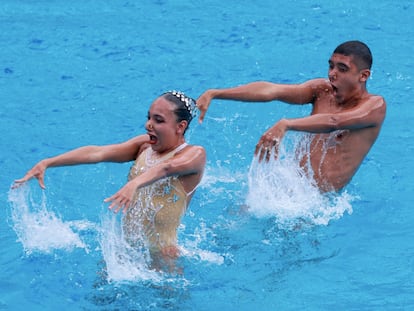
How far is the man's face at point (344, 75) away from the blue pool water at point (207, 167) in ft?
1.75

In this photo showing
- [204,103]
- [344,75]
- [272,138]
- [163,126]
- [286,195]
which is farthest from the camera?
[286,195]

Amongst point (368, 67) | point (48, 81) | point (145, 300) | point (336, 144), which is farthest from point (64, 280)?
point (48, 81)

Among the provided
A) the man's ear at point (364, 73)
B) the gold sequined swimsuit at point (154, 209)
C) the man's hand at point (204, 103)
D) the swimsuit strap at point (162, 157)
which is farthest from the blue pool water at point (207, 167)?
the man's hand at point (204, 103)

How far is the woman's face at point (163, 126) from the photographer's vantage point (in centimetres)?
568

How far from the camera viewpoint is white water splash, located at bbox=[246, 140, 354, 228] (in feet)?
22.3

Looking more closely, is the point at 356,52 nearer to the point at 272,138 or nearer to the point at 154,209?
the point at 272,138

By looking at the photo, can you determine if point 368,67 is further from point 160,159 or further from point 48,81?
point 48,81

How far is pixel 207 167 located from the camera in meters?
8.00

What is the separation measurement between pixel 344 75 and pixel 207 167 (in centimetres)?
186

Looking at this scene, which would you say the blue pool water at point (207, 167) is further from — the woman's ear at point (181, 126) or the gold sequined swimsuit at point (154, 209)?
the woman's ear at point (181, 126)

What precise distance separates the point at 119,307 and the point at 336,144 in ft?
6.87

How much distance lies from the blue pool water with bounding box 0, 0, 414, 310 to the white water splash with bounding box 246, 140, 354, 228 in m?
0.01

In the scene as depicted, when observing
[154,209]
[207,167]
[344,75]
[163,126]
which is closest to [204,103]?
[163,126]

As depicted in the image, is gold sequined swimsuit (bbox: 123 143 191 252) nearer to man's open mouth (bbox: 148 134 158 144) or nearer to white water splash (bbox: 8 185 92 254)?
man's open mouth (bbox: 148 134 158 144)
